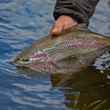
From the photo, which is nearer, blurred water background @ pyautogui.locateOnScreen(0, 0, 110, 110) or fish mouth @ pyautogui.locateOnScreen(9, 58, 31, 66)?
blurred water background @ pyautogui.locateOnScreen(0, 0, 110, 110)

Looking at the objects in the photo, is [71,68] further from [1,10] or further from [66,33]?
[1,10]

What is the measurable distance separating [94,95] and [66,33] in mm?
835

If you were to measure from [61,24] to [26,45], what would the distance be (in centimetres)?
64

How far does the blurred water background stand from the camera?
13.5ft

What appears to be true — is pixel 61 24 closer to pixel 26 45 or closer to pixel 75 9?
pixel 75 9

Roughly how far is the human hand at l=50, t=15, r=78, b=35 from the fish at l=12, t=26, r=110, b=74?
3.0 inches

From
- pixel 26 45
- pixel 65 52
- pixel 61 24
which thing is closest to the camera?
pixel 61 24

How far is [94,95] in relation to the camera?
432 cm

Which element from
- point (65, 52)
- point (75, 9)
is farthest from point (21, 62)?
point (75, 9)

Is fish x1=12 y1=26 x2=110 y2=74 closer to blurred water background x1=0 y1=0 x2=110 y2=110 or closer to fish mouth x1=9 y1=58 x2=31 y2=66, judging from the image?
fish mouth x1=9 y1=58 x2=31 y2=66

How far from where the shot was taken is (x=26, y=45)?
208 inches

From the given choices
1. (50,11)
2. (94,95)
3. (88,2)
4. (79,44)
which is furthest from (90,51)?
(50,11)

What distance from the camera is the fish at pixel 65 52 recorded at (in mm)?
4801

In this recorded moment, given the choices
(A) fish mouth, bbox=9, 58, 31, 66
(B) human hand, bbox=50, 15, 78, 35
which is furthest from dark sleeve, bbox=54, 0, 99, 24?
(A) fish mouth, bbox=9, 58, 31, 66
